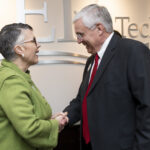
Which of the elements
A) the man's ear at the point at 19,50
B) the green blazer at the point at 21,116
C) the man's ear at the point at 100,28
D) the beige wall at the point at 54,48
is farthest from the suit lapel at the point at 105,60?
the beige wall at the point at 54,48

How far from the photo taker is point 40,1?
3115mm

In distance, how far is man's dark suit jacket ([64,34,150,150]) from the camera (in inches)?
54.7

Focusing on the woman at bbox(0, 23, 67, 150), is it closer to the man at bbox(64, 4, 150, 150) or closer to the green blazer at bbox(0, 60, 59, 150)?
the green blazer at bbox(0, 60, 59, 150)

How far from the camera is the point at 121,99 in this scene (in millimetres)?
1472

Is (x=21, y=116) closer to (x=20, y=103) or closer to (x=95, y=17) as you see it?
(x=20, y=103)

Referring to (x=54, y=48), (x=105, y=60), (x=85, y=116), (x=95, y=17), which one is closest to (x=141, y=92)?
(x=105, y=60)

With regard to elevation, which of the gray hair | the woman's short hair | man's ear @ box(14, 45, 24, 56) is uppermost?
the gray hair

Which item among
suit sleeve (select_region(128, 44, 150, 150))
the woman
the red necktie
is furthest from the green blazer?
suit sleeve (select_region(128, 44, 150, 150))

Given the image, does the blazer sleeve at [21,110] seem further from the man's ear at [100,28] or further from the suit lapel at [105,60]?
the man's ear at [100,28]

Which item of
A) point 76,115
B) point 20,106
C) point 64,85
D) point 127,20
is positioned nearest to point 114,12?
point 127,20

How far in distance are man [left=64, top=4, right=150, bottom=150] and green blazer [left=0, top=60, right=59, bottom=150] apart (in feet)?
0.97

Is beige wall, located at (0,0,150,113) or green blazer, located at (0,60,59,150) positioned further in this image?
beige wall, located at (0,0,150,113)

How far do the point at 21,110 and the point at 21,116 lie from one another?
1.3 inches

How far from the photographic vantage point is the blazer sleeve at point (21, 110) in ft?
4.28
